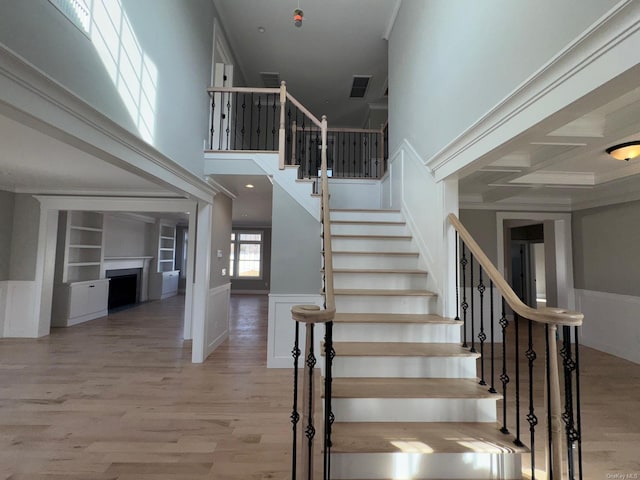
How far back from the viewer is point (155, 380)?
349 cm

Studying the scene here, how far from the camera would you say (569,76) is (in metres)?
1.39

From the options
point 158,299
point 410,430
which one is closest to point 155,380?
point 410,430

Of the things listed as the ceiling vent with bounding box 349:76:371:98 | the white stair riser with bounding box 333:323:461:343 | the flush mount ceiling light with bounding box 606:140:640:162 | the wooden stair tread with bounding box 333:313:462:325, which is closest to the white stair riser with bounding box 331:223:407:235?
the wooden stair tread with bounding box 333:313:462:325

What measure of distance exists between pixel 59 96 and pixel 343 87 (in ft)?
20.3

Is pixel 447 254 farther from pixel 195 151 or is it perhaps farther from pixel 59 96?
pixel 195 151

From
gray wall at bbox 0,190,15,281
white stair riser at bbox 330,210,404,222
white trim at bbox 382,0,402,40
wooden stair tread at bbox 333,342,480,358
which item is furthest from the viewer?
gray wall at bbox 0,190,15,281

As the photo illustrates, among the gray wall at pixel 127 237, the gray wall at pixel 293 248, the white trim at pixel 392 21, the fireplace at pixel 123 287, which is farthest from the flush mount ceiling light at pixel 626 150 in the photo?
the fireplace at pixel 123 287

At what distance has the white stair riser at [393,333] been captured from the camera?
262 centimetres

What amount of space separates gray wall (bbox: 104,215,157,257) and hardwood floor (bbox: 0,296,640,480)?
9.89ft

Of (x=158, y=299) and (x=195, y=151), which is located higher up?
(x=195, y=151)

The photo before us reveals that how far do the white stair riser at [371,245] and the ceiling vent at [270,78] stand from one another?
4644 mm

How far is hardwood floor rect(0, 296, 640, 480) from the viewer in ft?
6.86

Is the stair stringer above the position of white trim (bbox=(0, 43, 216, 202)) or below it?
above

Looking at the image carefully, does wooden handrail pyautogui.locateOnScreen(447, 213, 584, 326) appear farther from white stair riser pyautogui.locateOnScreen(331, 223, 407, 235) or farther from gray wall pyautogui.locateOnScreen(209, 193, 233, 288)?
gray wall pyautogui.locateOnScreen(209, 193, 233, 288)
